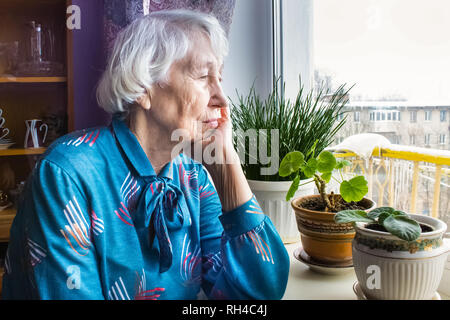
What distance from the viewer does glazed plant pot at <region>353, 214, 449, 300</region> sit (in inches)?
22.6

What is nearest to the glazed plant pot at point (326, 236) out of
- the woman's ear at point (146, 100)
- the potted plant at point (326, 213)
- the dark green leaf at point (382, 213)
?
the potted plant at point (326, 213)

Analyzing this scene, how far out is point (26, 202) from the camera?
0.66 meters

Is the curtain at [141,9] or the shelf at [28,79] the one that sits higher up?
the curtain at [141,9]

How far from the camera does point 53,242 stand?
625 millimetres

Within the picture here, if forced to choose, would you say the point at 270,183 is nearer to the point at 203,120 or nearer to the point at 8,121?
the point at 203,120

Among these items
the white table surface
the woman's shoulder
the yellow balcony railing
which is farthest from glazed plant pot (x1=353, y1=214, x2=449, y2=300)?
the yellow balcony railing

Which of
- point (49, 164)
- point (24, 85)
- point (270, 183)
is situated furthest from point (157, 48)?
point (24, 85)

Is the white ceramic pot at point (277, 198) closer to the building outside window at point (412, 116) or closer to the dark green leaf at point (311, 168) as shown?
the dark green leaf at point (311, 168)

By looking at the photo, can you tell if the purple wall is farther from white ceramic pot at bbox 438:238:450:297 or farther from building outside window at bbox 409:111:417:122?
building outside window at bbox 409:111:417:122

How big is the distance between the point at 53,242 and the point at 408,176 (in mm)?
1521

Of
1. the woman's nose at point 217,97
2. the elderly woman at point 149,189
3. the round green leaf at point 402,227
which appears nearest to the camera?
the round green leaf at point 402,227

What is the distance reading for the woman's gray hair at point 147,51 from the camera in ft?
2.39

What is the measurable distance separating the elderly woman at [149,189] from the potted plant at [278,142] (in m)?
0.19

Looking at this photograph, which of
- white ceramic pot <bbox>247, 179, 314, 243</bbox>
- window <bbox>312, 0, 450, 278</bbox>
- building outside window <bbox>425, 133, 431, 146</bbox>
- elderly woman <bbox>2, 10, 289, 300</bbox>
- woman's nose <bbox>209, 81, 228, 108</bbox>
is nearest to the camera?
elderly woman <bbox>2, 10, 289, 300</bbox>
